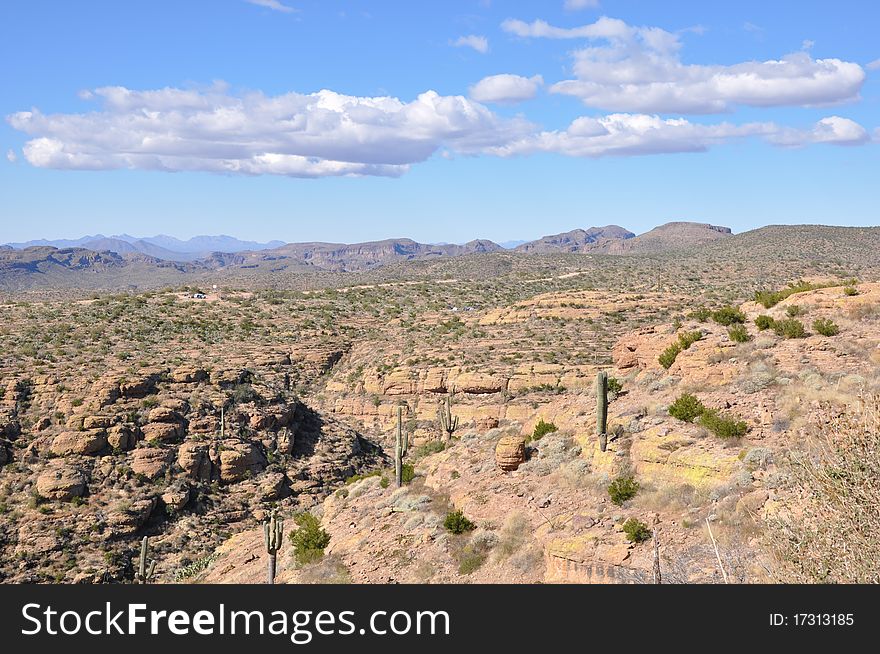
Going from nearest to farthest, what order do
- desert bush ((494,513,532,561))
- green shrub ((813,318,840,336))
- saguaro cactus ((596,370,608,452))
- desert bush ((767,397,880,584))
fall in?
1. desert bush ((767,397,880,584))
2. desert bush ((494,513,532,561))
3. saguaro cactus ((596,370,608,452))
4. green shrub ((813,318,840,336))

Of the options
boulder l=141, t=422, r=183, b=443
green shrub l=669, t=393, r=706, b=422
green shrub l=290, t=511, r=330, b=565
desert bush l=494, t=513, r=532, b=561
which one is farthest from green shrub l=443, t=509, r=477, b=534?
boulder l=141, t=422, r=183, b=443

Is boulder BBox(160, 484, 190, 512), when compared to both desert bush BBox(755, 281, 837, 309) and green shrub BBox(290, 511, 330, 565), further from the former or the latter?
desert bush BBox(755, 281, 837, 309)

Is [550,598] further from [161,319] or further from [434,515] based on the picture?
[161,319]

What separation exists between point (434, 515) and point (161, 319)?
4153 cm

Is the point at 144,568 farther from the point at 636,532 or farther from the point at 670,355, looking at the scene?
the point at 670,355

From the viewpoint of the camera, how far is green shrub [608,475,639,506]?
59.9ft

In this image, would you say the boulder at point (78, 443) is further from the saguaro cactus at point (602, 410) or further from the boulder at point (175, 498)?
the saguaro cactus at point (602, 410)

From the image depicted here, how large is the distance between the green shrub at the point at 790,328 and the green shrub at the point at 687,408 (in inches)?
176

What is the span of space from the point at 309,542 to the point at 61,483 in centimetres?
1290

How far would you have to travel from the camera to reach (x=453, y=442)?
29.5 m

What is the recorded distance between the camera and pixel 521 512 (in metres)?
20.0

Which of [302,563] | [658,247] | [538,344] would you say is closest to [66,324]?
[538,344]

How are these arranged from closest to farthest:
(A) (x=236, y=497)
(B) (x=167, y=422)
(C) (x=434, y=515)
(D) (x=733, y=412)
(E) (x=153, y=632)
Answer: (E) (x=153, y=632), (D) (x=733, y=412), (C) (x=434, y=515), (A) (x=236, y=497), (B) (x=167, y=422)

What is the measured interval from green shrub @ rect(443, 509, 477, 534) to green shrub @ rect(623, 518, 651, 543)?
5.12 m
